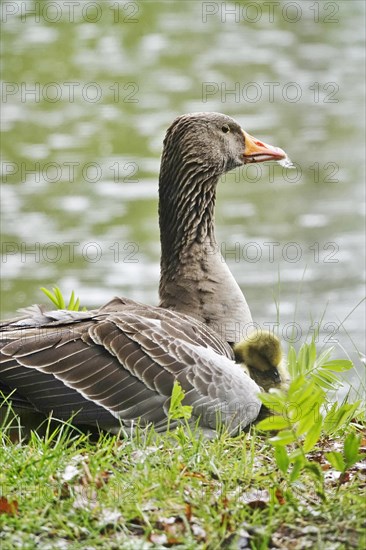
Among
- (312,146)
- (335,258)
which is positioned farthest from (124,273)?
(312,146)

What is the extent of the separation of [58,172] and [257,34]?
26.6 feet

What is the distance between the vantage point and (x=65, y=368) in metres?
6.91

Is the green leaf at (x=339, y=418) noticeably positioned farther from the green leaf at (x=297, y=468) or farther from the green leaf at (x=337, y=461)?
the green leaf at (x=297, y=468)

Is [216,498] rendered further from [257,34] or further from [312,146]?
[257,34]

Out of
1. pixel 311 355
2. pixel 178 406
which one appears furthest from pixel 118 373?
pixel 311 355

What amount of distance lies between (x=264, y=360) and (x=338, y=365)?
857 millimetres

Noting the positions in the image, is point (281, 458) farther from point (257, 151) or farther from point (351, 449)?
point (257, 151)

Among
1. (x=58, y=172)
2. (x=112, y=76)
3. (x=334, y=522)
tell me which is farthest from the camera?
(x=112, y=76)

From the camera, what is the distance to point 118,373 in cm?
694

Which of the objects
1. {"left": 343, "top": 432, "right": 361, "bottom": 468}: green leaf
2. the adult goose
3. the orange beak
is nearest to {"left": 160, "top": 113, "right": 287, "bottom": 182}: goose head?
the orange beak

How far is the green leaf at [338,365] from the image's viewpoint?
6.56 meters

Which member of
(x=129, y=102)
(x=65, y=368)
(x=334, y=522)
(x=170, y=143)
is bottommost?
(x=334, y=522)

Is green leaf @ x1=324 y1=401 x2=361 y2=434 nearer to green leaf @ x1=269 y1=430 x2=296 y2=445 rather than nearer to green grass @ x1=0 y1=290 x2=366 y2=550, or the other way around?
green grass @ x1=0 y1=290 x2=366 y2=550

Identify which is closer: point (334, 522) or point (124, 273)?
point (334, 522)
